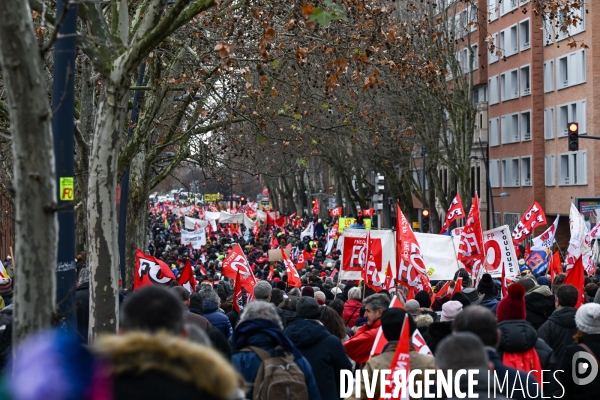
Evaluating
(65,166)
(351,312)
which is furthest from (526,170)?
(65,166)

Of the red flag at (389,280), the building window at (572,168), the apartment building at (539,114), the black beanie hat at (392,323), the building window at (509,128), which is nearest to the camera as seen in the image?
the black beanie hat at (392,323)

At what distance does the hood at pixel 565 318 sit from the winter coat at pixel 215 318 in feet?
10.6

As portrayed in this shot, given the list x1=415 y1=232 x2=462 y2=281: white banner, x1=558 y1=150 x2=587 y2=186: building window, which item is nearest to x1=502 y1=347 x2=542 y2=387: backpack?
x1=415 y1=232 x2=462 y2=281: white banner

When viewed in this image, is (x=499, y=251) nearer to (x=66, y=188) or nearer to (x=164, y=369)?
(x=66, y=188)

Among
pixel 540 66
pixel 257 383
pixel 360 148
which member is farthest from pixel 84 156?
pixel 540 66

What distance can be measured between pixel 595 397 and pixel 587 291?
243 inches

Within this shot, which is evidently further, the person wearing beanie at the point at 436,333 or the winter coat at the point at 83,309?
the winter coat at the point at 83,309

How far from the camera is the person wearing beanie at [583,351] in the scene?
718 cm

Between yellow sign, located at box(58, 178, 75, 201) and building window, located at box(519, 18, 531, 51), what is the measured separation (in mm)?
49635

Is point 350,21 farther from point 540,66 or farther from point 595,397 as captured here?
point 540,66

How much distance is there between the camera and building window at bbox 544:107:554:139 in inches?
2101

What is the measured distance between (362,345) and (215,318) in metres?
2.28

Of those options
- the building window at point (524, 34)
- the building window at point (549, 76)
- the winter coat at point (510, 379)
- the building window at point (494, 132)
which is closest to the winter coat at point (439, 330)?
the winter coat at point (510, 379)

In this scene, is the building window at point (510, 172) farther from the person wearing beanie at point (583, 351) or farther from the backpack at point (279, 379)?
the backpack at point (279, 379)
